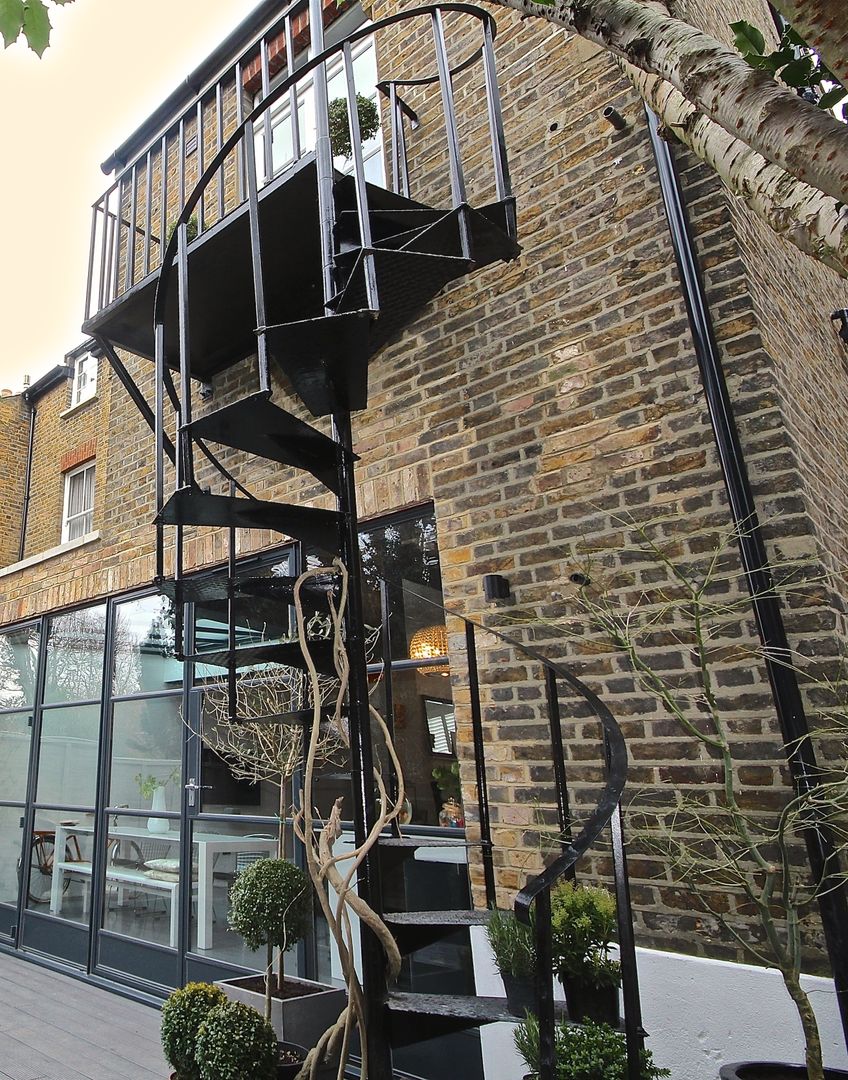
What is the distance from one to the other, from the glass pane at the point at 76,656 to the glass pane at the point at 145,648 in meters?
0.26

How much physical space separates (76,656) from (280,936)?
3.41 m

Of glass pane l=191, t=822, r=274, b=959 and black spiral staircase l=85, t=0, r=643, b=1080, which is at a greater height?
black spiral staircase l=85, t=0, r=643, b=1080

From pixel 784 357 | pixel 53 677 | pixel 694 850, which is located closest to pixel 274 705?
pixel 694 850

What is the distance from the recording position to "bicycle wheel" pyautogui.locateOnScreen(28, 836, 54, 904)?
17.7 ft

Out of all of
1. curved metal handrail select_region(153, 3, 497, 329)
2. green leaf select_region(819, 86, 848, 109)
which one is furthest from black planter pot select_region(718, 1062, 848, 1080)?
curved metal handrail select_region(153, 3, 497, 329)

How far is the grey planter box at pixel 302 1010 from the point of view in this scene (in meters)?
2.86

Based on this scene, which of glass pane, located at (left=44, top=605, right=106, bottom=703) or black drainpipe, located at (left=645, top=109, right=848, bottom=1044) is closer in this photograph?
black drainpipe, located at (left=645, top=109, right=848, bottom=1044)

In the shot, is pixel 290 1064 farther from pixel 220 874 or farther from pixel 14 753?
pixel 14 753

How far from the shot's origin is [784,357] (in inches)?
105

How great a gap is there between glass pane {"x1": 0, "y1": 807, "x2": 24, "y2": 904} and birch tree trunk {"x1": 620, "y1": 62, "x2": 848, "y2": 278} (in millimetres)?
6590

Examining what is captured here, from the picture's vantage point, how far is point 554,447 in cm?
285

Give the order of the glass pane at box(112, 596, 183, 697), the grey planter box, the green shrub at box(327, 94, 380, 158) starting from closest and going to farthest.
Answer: the grey planter box
the green shrub at box(327, 94, 380, 158)
the glass pane at box(112, 596, 183, 697)

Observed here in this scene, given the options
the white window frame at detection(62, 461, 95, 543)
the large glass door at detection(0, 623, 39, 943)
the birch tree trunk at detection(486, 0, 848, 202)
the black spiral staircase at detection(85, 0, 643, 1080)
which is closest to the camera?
the birch tree trunk at detection(486, 0, 848, 202)

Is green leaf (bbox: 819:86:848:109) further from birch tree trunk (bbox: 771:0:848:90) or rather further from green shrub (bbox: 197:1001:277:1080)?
green shrub (bbox: 197:1001:277:1080)
